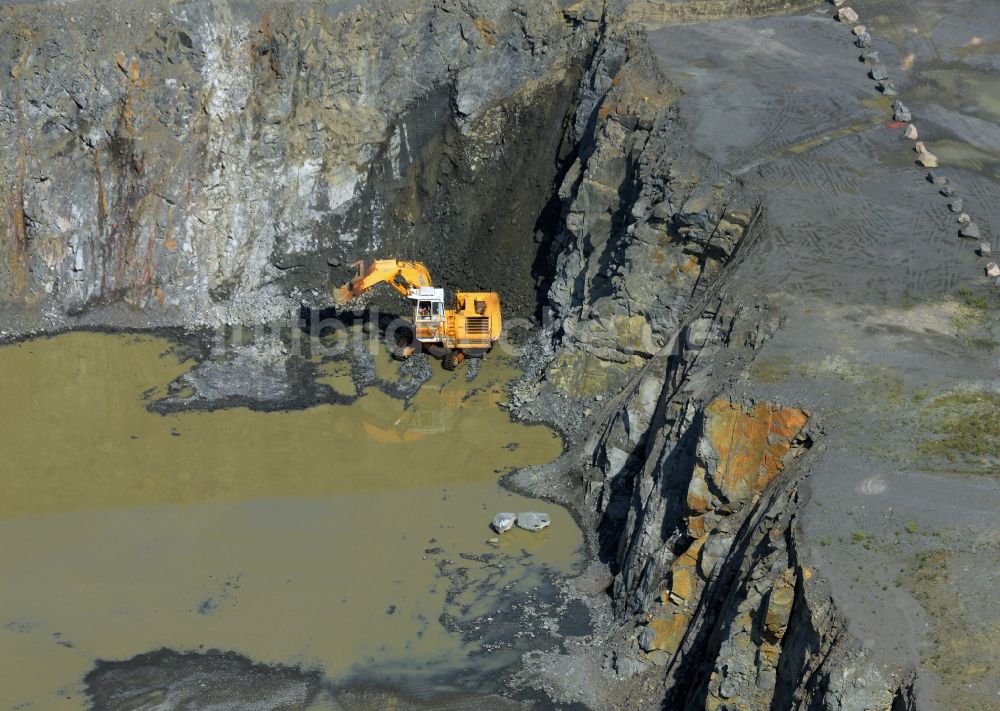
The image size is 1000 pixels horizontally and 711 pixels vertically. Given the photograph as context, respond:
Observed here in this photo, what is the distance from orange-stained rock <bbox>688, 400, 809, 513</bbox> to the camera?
71.0 ft

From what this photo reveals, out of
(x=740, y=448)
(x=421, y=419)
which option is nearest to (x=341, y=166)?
(x=421, y=419)

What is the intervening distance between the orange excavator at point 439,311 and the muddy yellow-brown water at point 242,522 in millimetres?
975

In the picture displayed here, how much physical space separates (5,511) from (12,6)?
1603 cm

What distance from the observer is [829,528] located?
1895cm

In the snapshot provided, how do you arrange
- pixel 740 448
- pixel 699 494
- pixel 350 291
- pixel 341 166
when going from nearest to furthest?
1. pixel 740 448
2. pixel 699 494
3. pixel 350 291
4. pixel 341 166

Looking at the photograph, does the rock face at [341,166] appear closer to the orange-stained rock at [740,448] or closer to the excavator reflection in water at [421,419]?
the excavator reflection in water at [421,419]

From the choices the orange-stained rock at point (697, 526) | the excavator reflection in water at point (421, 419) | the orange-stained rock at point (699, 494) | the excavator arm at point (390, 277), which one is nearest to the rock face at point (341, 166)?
the excavator reflection in water at point (421, 419)

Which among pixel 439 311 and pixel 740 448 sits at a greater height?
pixel 439 311

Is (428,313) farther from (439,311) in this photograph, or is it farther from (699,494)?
(699,494)

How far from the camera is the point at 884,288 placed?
25062 mm

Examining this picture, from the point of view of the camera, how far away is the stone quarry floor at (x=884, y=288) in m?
17.7

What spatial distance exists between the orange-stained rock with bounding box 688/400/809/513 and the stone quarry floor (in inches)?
20.2

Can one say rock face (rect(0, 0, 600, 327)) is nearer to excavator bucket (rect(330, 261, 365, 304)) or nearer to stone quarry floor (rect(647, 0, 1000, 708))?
excavator bucket (rect(330, 261, 365, 304))

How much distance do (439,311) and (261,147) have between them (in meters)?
8.75
